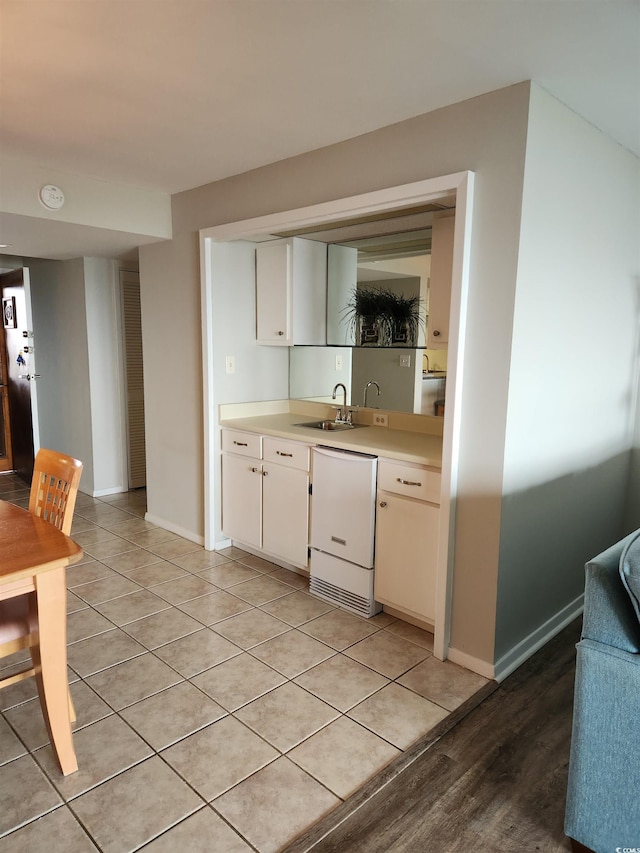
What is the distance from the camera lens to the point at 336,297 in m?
3.69

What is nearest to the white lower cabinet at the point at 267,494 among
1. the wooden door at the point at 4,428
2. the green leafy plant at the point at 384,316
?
the green leafy plant at the point at 384,316

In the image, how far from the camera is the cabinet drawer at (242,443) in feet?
11.5

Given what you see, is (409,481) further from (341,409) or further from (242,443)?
(242,443)

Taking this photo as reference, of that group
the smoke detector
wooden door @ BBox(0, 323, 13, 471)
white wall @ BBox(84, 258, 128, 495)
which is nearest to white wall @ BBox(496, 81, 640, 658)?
the smoke detector

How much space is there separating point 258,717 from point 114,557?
74.6 inches

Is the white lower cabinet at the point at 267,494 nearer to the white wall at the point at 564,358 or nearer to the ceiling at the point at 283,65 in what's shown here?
the white wall at the point at 564,358

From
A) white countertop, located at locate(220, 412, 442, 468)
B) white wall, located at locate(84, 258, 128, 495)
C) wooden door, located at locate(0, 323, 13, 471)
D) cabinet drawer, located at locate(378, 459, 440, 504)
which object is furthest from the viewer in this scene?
wooden door, located at locate(0, 323, 13, 471)

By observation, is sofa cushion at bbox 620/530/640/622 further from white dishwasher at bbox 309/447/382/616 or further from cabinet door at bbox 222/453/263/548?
cabinet door at bbox 222/453/263/548

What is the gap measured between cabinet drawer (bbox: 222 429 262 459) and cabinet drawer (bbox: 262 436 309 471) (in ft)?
0.19

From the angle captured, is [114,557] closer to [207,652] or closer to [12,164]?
[207,652]

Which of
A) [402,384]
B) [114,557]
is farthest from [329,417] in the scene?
[114,557]

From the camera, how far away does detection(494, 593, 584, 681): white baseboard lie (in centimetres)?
248

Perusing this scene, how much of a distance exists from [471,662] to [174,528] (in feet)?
7.89

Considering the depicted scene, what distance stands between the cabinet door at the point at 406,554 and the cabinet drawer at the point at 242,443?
97 cm
